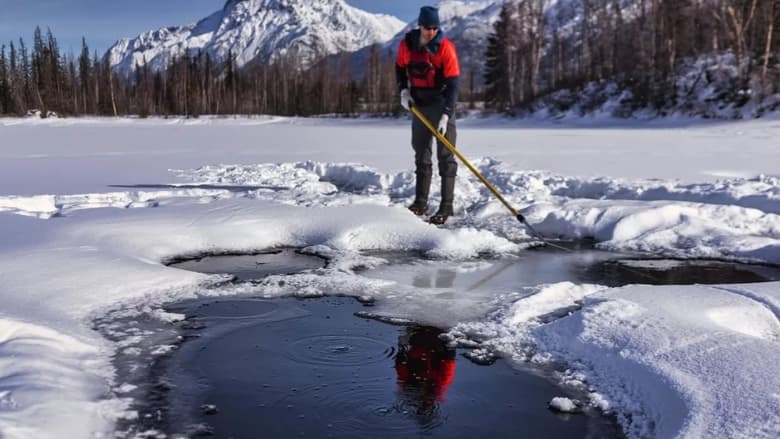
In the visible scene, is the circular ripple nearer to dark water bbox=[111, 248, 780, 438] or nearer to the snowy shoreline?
dark water bbox=[111, 248, 780, 438]

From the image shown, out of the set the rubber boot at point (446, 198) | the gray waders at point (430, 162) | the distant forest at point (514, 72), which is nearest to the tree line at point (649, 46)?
the distant forest at point (514, 72)

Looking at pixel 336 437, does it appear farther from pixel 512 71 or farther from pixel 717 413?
pixel 512 71

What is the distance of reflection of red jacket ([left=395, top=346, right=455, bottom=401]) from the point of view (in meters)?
2.25

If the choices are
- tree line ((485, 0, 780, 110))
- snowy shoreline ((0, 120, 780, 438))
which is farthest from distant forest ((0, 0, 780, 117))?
snowy shoreline ((0, 120, 780, 438))

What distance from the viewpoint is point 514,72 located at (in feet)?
127

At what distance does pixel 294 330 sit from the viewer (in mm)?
2807

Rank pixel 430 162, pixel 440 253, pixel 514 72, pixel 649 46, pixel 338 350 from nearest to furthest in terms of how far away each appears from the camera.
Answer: pixel 338 350, pixel 440 253, pixel 430 162, pixel 649 46, pixel 514 72

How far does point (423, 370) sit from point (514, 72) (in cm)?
3819

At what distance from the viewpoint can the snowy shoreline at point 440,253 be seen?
1.97 m

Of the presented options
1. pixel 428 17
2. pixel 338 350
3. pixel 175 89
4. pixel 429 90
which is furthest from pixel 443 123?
pixel 175 89

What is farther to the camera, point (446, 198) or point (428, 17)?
point (446, 198)

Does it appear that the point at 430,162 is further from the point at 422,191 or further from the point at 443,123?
the point at 443,123

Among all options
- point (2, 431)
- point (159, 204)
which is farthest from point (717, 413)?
point (159, 204)

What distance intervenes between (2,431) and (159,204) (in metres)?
4.35
